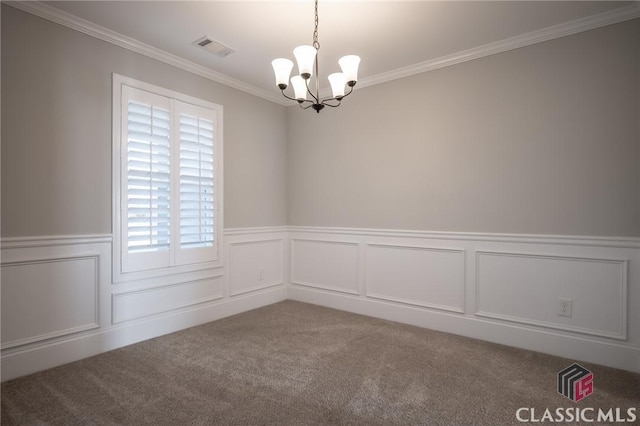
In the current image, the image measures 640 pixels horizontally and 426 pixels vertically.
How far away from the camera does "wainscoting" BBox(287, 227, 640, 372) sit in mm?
2645

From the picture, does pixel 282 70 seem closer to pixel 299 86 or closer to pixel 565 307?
pixel 299 86

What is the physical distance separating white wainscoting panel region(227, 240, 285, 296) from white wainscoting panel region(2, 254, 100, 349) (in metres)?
1.41

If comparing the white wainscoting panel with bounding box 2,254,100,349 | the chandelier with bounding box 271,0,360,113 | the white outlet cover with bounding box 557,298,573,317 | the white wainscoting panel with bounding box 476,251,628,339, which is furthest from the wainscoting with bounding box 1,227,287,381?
the white outlet cover with bounding box 557,298,573,317

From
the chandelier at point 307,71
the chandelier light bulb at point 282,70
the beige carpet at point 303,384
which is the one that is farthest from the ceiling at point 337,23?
the beige carpet at point 303,384

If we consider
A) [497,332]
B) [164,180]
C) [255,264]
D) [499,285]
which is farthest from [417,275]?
[164,180]

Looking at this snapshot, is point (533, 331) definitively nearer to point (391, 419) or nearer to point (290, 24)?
point (391, 419)

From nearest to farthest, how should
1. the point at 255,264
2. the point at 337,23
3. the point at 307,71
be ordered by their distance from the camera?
the point at 307,71 → the point at 337,23 → the point at 255,264

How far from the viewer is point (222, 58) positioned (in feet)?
11.1

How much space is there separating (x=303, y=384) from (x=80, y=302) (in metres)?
1.91

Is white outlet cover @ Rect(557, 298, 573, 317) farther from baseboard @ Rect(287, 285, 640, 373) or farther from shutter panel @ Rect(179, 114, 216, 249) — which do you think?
shutter panel @ Rect(179, 114, 216, 249)

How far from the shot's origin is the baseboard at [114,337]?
2.46 metres

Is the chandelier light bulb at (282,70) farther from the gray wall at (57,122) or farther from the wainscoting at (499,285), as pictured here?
the wainscoting at (499,285)

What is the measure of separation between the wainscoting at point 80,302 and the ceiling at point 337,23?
179 centimetres

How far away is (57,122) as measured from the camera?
2645 millimetres
